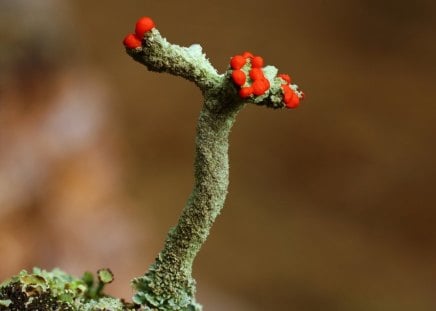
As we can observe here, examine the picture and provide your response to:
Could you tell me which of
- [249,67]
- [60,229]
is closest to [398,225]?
[60,229]

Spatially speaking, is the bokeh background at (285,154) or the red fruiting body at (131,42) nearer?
the red fruiting body at (131,42)

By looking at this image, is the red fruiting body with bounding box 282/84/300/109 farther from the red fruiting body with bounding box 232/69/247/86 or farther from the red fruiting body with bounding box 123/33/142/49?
the red fruiting body with bounding box 123/33/142/49

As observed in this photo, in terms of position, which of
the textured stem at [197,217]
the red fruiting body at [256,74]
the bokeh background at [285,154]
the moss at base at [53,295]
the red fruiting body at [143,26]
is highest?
the bokeh background at [285,154]

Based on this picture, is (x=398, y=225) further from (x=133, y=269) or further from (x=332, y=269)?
(x=133, y=269)

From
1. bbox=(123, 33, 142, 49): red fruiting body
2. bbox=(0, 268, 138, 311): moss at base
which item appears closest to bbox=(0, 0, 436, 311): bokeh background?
bbox=(0, 268, 138, 311): moss at base

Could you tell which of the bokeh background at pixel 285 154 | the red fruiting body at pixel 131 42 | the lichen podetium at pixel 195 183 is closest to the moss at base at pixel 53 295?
the lichen podetium at pixel 195 183

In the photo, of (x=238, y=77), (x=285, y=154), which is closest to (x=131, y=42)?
(x=238, y=77)

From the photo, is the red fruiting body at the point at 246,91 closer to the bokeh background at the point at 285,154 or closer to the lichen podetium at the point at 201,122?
the lichen podetium at the point at 201,122

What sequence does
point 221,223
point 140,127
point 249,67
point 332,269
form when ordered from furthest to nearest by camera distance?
point 140,127
point 221,223
point 332,269
point 249,67
